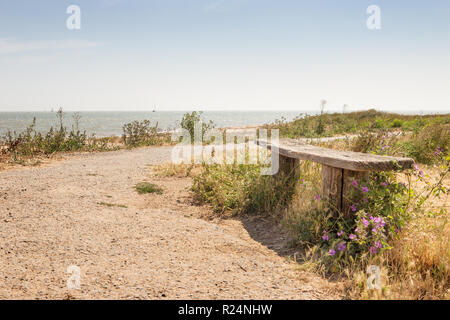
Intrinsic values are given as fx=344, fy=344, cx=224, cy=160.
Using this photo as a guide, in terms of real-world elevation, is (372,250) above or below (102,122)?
below

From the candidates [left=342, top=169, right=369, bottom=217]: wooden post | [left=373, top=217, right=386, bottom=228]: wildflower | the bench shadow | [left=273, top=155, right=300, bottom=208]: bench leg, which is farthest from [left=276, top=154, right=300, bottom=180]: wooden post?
[left=373, top=217, right=386, bottom=228]: wildflower

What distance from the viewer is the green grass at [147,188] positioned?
5.66m

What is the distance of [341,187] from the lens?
3506 millimetres

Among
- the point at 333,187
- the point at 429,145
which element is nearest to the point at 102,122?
the point at 429,145

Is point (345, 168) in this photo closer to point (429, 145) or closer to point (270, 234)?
point (270, 234)

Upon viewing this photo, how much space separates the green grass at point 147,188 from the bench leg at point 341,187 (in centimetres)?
301

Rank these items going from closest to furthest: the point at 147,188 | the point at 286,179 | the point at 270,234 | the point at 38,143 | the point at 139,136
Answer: the point at 270,234
the point at 286,179
the point at 147,188
the point at 38,143
the point at 139,136

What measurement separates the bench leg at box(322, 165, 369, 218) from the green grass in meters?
3.01

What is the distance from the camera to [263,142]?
5.24 meters

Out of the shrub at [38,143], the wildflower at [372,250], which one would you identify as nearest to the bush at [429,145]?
the wildflower at [372,250]

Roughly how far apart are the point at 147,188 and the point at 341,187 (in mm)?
3318

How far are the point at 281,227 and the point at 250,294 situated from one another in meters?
1.57
